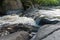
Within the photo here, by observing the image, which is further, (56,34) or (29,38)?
(29,38)

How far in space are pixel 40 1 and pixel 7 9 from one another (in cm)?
272

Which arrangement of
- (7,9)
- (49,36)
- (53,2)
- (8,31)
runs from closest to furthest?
(49,36), (8,31), (7,9), (53,2)

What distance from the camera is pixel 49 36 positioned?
3.90 m

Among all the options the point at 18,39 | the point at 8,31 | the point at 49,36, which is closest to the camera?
the point at 49,36

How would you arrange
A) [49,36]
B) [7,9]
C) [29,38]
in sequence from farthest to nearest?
1. [7,9]
2. [29,38]
3. [49,36]

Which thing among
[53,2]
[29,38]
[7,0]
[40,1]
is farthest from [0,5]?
[29,38]

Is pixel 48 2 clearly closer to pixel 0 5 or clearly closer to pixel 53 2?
pixel 53 2

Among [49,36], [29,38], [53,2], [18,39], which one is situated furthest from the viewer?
[53,2]

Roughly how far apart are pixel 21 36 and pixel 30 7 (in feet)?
22.3

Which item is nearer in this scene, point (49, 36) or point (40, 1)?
point (49, 36)

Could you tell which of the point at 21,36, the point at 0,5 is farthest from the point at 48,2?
the point at 21,36

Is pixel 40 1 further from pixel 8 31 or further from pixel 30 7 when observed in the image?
pixel 8 31

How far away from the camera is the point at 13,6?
38.2ft

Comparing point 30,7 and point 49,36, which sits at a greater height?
point 49,36
